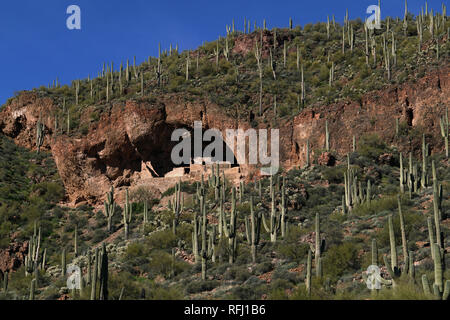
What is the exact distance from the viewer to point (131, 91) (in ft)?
157

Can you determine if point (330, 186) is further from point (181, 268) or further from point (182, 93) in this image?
point (182, 93)

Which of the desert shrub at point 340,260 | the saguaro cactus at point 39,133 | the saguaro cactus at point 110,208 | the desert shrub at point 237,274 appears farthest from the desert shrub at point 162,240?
the saguaro cactus at point 39,133

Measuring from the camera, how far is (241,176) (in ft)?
128

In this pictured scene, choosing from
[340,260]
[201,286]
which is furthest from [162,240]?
[340,260]

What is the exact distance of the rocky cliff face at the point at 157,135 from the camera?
125 ft

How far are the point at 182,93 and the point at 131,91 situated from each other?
18.8 ft

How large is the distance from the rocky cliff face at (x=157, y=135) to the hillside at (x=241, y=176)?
0.11m

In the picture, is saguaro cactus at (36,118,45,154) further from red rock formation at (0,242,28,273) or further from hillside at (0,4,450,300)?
red rock formation at (0,242,28,273)

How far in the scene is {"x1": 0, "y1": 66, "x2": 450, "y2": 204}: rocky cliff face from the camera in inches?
1505

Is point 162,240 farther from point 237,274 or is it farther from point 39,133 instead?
point 39,133

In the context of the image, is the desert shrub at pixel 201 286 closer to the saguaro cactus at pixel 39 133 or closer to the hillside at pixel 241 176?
the hillside at pixel 241 176

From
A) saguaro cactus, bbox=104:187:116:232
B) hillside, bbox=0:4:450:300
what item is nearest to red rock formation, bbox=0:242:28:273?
hillside, bbox=0:4:450:300
